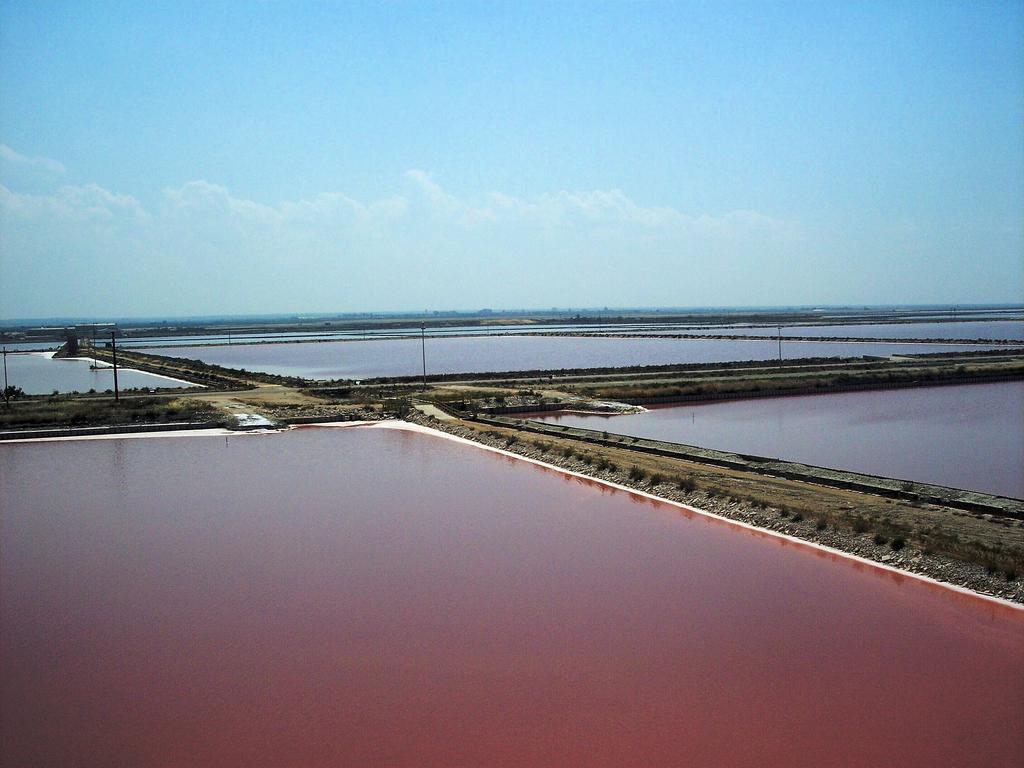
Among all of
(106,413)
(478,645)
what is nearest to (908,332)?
(106,413)

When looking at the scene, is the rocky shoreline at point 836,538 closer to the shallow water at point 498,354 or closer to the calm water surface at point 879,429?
the calm water surface at point 879,429

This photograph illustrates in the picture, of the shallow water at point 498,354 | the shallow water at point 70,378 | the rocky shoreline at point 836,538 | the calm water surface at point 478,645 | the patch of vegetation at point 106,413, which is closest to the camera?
the calm water surface at point 478,645

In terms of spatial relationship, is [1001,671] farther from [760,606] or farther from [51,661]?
[51,661]

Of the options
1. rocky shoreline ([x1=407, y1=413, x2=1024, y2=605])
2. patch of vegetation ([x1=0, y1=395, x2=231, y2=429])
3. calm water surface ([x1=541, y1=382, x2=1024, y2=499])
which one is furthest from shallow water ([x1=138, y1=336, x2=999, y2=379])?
rocky shoreline ([x1=407, y1=413, x2=1024, y2=605])

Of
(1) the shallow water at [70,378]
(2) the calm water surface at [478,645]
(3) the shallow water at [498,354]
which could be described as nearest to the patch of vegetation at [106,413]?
(1) the shallow water at [70,378]

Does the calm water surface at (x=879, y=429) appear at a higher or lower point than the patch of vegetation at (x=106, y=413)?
lower

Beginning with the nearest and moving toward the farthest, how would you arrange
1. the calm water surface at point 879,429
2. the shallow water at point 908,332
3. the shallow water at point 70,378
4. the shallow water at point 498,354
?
the calm water surface at point 879,429, the shallow water at point 70,378, the shallow water at point 498,354, the shallow water at point 908,332

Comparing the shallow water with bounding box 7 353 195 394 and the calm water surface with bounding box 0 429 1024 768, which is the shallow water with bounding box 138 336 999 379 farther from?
the calm water surface with bounding box 0 429 1024 768

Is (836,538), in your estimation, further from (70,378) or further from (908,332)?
(908,332)
